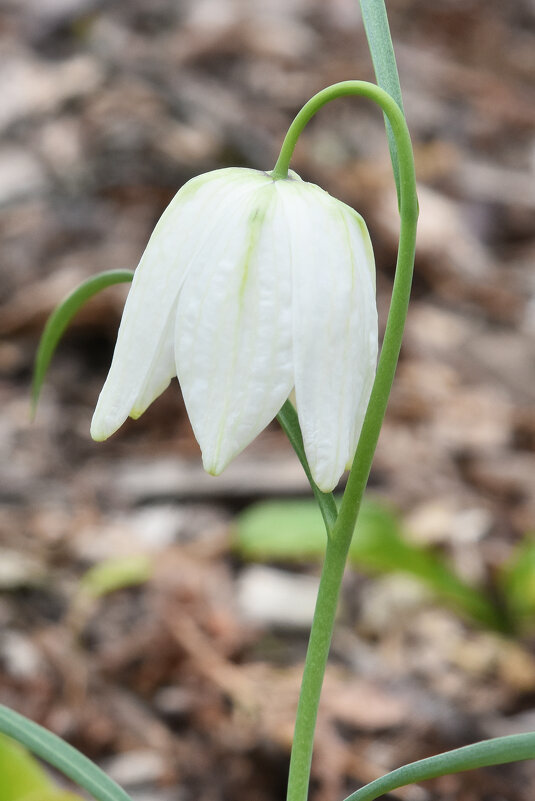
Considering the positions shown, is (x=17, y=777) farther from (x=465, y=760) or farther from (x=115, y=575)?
(x=115, y=575)

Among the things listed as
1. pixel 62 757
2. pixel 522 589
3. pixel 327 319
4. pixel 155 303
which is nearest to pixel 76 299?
pixel 155 303

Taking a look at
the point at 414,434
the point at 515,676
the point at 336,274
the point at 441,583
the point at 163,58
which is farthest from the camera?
the point at 163,58

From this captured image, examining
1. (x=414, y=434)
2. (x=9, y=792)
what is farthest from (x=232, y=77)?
(x=9, y=792)

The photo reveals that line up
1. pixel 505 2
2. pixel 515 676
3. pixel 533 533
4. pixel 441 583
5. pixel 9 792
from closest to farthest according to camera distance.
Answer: pixel 9 792
pixel 515 676
pixel 441 583
pixel 533 533
pixel 505 2

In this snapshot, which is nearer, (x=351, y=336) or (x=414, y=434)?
(x=351, y=336)

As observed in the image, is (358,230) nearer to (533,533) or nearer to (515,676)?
(515,676)

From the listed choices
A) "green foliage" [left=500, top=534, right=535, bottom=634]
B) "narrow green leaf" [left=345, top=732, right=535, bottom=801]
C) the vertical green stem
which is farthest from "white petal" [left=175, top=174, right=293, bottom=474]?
"green foliage" [left=500, top=534, right=535, bottom=634]

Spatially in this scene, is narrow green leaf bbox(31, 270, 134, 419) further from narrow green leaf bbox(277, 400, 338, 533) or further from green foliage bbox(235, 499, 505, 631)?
green foliage bbox(235, 499, 505, 631)

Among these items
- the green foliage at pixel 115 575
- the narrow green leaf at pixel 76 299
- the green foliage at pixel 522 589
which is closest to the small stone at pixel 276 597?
the green foliage at pixel 115 575
